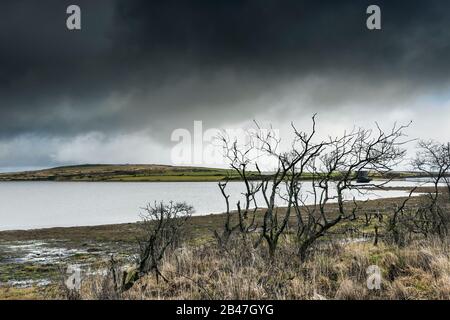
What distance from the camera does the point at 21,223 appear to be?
123 ft

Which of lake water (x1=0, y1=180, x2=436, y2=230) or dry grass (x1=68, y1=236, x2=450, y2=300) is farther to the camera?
lake water (x1=0, y1=180, x2=436, y2=230)

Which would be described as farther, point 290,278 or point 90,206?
point 90,206

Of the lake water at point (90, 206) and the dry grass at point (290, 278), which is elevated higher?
the dry grass at point (290, 278)

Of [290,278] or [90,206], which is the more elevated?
[290,278]

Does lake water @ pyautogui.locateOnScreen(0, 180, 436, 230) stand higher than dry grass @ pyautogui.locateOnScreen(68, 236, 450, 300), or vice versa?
dry grass @ pyautogui.locateOnScreen(68, 236, 450, 300)

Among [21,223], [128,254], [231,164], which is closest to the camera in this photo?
[231,164]

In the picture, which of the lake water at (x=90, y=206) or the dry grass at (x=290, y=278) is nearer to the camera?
the dry grass at (x=290, y=278)

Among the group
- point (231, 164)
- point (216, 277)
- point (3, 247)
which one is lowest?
point (3, 247)

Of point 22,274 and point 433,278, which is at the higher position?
point 433,278
